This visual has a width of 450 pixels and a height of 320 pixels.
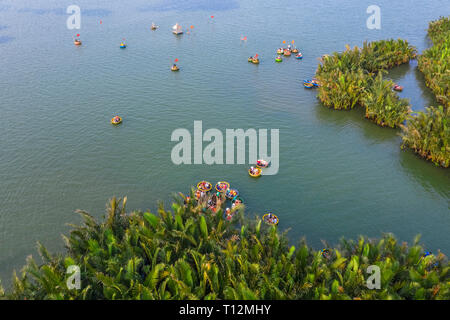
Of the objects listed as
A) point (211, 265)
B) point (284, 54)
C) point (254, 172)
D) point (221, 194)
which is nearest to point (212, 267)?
point (211, 265)

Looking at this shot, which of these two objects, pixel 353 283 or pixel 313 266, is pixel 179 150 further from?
pixel 353 283

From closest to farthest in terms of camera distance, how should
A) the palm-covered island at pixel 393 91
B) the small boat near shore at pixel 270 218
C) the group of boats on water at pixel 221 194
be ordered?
the small boat near shore at pixel 270 218 → the group of boats on water at pixel 221 194 → the palm-covered island at pixel 393 91

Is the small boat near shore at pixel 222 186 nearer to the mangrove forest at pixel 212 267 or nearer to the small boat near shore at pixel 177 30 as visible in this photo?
the mangrove forest at pixel 212 267

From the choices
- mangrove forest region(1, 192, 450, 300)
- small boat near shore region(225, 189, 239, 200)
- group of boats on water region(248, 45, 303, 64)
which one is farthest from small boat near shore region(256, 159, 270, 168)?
group of boats on water region(248, 45, 303, 64)

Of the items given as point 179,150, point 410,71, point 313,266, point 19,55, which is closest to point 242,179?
point 179,150

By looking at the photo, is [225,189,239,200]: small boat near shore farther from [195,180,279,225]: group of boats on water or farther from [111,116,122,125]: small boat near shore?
[111,116,122,125]: small boat near shore

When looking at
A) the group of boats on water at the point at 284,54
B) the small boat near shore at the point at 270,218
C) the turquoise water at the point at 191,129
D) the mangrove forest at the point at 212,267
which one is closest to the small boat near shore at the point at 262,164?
the turquoise water at the point at 191,129

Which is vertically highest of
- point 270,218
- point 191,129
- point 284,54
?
point 284,54

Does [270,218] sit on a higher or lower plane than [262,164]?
lower

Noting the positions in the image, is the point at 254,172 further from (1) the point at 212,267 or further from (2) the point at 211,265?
(1) the point at 212,267
